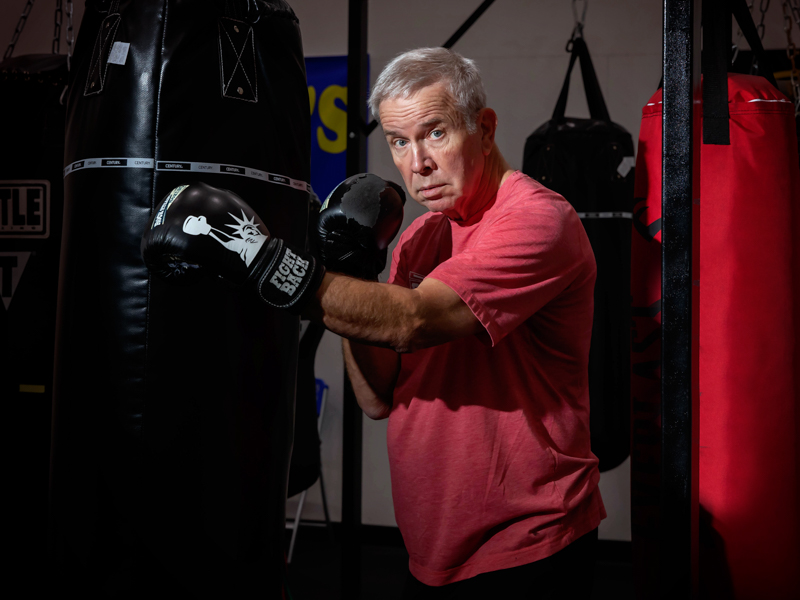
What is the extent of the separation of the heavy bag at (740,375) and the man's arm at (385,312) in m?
0.64

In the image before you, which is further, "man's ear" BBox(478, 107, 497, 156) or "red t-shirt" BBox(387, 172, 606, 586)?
"man's ear" BBox(478, 107, 497, 156)

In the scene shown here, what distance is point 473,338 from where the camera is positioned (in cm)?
131

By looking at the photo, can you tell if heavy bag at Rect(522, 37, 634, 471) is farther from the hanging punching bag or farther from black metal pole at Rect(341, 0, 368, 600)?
black metal pole at Rect(341, 0, 368, 600)

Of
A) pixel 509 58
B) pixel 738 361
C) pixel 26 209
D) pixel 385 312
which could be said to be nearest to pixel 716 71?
pixel 738 361

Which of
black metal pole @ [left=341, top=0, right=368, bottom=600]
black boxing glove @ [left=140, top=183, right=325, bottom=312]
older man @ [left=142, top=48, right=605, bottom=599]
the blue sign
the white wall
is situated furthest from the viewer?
the blue sign

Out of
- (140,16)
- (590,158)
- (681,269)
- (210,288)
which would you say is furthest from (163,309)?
(590,158)

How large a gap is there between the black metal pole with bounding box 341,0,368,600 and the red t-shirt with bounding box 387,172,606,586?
0.46 metres

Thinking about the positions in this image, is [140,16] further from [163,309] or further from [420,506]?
[420,506]

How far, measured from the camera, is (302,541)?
3676 millimetres

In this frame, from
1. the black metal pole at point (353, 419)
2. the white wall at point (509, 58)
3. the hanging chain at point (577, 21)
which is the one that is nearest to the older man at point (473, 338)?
the black metal pole at point (353, 419)

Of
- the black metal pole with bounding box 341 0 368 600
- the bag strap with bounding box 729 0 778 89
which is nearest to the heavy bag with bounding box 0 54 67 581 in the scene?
the black metal pole with bounding box 341 0 368 600

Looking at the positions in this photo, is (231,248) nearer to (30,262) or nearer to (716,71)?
(716,71)

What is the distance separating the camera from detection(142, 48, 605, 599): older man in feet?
3.60

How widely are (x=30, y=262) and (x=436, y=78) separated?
152cm
